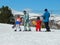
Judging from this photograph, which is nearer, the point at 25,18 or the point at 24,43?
the point at 24,43

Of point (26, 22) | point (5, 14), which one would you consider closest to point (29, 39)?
point (26, 22)

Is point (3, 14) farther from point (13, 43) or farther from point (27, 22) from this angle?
point (13, 43)

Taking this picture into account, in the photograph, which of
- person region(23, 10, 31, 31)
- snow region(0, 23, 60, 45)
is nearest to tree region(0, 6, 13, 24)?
person region(23, 10, 31, 31)

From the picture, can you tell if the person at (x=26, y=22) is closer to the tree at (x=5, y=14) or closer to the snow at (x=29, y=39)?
the snow at (x=29, y=39)

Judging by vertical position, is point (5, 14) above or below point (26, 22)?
below

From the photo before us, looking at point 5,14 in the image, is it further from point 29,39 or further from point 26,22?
point 29,39

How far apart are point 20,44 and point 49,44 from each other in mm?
1079

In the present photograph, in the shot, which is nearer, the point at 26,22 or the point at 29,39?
the point at 29,39

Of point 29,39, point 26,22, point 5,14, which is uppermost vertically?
point 26,22

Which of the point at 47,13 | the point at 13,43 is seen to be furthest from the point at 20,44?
the point at 47,13

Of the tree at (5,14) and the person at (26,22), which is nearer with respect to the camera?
the person at (26,22)

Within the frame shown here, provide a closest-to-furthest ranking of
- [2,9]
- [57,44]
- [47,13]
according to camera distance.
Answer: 1. [57,44]
2. [47,13]
3. [2,9]

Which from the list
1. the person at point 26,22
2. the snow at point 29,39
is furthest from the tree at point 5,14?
the snow at point 29,39

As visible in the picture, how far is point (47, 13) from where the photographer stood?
1822 centimetres
